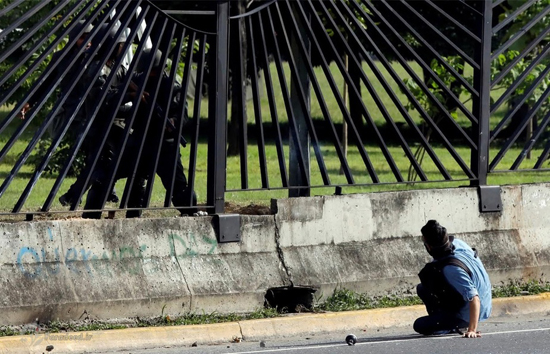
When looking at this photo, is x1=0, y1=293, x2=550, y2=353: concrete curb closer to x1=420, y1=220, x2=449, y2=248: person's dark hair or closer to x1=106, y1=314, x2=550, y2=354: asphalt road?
x1=106, y1=314, x2=550, y2=354: asphalt road

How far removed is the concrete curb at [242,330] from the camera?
6.75 metres

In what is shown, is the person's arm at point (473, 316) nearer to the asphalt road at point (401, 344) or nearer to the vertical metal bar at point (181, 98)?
the asphalt road at point (401, 344)

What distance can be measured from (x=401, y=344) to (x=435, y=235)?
32.3 inches

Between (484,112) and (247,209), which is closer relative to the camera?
(484,112)

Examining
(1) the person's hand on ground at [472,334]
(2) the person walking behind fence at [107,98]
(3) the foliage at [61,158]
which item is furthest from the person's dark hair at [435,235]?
(3) the foliage at [61,158]

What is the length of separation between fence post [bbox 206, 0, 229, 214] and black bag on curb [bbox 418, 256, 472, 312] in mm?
1722

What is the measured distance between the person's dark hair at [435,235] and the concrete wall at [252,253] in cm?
112

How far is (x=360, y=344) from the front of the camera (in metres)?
7.02

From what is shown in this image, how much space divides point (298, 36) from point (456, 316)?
2.54m

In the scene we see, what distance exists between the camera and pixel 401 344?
7.00 meters

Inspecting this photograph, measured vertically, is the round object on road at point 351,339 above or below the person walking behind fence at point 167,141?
below

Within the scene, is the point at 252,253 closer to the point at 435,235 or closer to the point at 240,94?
the point at 240,94

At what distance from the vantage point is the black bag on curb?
700cm

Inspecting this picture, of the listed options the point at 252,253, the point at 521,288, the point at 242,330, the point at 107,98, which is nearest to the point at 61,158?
the point at 107,98
